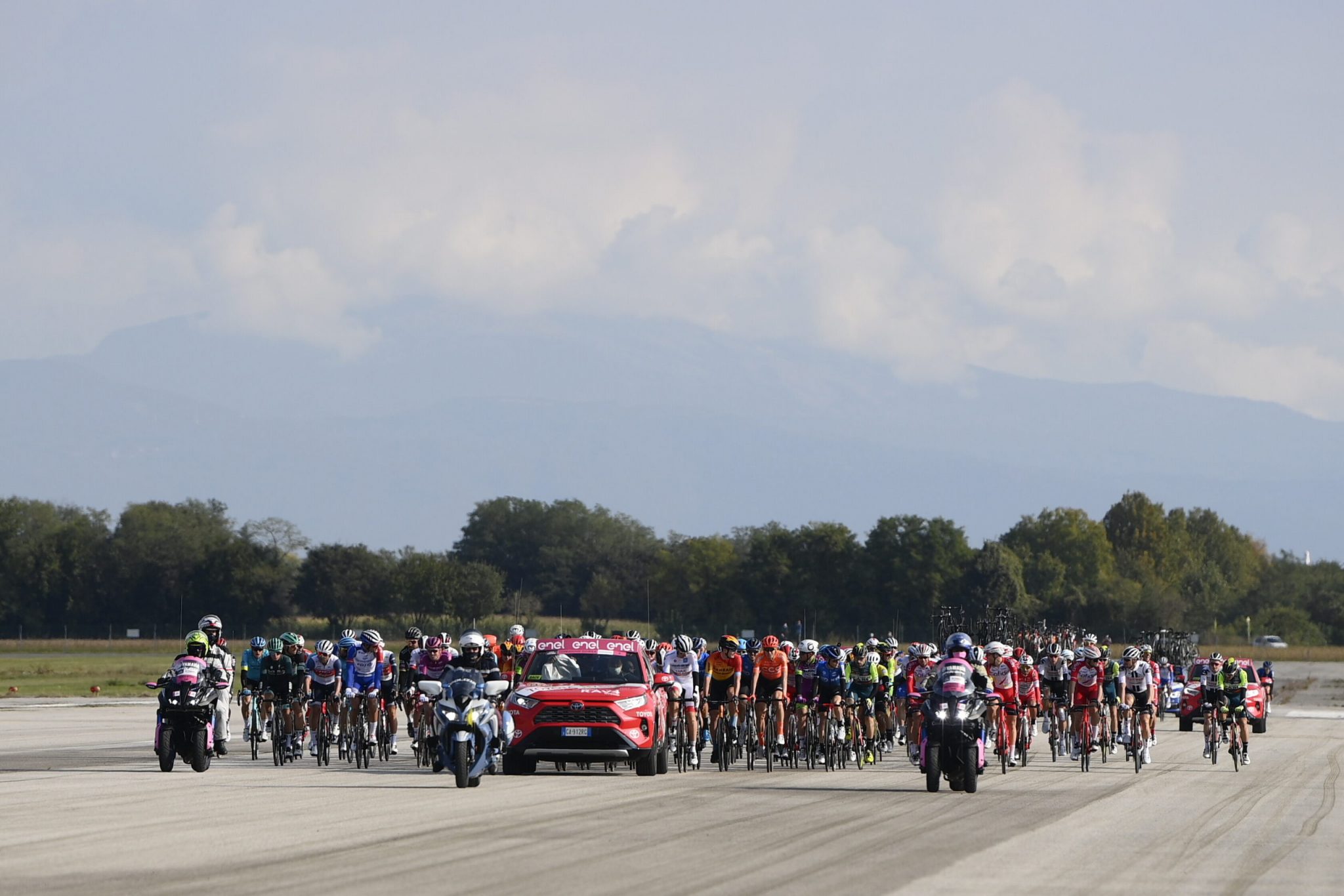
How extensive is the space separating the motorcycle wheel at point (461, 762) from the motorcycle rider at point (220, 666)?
447cm

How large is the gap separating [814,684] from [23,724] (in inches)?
712

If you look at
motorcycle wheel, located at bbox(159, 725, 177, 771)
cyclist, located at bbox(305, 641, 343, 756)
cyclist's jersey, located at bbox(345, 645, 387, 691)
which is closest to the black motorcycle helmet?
cyclist's jersey, located at bbox(345, 645, 387, 691)

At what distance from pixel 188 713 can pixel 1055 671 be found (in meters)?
13.6

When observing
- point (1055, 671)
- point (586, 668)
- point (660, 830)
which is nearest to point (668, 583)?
point (1055, 671)

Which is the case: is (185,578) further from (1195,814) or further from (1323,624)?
(1195,814)

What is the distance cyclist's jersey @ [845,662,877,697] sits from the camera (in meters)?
30.7

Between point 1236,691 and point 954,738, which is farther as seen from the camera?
point 1236,691

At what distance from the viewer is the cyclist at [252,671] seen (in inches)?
1201

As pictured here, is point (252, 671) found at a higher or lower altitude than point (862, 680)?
higher

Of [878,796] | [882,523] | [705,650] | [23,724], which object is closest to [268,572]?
[882,523]

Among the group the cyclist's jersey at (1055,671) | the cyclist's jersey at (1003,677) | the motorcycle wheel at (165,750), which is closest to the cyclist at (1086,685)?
the cyclist's jersey at (1055,671)

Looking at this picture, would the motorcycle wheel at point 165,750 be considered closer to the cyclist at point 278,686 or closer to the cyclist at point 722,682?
the cyclist at point 278,686

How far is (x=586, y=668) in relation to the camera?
26.3 metres

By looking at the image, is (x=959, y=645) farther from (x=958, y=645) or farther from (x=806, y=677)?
(x=806, y=677)
